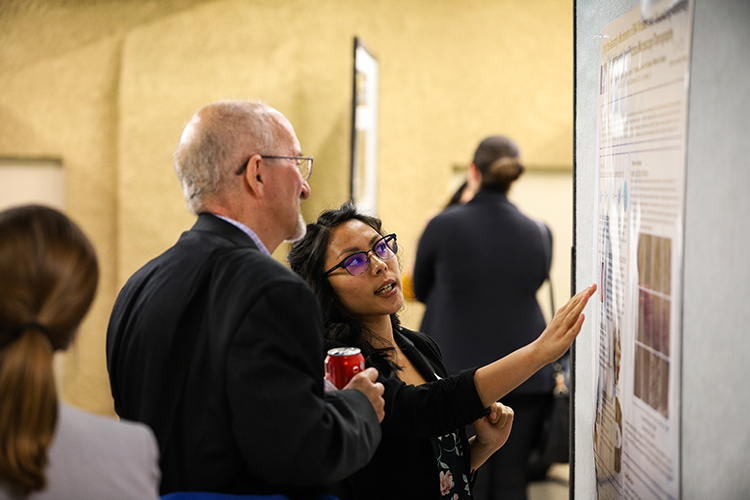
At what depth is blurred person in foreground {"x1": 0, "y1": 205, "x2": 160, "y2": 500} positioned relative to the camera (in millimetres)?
867

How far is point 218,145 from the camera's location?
53.0 inches

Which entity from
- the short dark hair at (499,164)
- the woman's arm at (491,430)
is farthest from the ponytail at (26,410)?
the short dark hair at (499,164)

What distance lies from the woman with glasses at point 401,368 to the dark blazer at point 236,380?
0.73ft

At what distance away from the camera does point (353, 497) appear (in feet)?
4.86

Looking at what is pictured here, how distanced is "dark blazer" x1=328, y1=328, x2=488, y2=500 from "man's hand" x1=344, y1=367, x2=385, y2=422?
0.39 ft

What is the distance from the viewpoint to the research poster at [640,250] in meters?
1.02

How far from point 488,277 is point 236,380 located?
6.09 feet

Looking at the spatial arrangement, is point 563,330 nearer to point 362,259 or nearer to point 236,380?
point 362,259

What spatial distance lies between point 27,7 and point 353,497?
4434mm

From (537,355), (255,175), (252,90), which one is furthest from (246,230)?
(252,90)

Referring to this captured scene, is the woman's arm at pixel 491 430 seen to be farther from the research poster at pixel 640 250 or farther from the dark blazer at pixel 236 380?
the dark blazer at pixel 236 380

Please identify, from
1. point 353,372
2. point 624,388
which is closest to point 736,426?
point 624,388

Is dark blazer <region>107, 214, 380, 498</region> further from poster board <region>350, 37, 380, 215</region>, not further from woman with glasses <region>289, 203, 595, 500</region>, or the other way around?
poster board <region>350, 37, 380, 215</region>

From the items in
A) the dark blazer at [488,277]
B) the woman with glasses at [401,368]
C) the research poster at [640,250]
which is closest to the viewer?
the research poster at [640,250]
